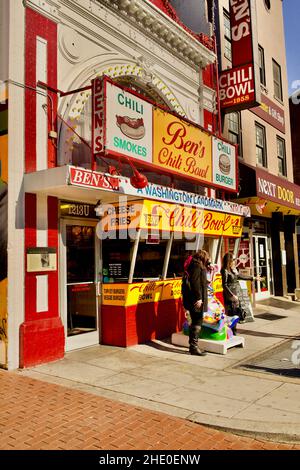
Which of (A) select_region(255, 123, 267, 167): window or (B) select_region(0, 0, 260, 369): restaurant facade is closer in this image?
(B) select_region(0, 0, 260, 369): restaurant facade

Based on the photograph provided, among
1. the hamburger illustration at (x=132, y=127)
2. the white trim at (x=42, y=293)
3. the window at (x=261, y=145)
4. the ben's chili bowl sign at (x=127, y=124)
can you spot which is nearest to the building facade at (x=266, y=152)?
the window at (x=261, y=145)

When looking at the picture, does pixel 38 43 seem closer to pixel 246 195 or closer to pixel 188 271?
pixel 188 271

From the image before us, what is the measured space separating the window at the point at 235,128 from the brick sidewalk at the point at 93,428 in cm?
1036

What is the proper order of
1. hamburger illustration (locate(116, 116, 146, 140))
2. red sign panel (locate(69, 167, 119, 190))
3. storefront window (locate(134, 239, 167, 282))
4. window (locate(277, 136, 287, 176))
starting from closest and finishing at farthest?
red sign panel (locate(69, 167, 119, 190)) < hamburger illustration (locate(116, 116, 146, 140)) < storefront window (locate(134, 239, 167, 282)) < window (locate(277, 136, 287, 176))

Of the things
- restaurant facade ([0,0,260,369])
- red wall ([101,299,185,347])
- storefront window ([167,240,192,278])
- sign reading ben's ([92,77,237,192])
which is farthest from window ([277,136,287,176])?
red wall ([101,299,185,347])

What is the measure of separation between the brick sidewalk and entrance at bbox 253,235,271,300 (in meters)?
10.3

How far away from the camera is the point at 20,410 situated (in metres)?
4.61

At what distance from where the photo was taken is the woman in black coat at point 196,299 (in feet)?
22.9

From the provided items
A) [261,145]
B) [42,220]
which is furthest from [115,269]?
[261,145]

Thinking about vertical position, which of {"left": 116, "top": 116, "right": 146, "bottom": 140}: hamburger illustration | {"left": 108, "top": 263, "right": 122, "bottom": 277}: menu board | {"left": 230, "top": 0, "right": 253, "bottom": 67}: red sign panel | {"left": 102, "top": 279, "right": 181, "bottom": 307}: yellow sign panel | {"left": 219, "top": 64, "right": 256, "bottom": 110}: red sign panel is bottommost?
{"left": 102, "top": 279, "right": 181, "bottom": 307}: yellow sign panel

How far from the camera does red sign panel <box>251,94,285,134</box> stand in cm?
1497

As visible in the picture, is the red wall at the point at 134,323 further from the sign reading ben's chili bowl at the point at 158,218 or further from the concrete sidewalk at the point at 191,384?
the sign reading ben's chili bowl at the point at 158,218

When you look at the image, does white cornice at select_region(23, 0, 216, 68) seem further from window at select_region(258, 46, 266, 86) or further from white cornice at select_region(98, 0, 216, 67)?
window at select_region(258, 46, 266, 86)

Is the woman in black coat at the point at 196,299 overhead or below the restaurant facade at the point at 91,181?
below
